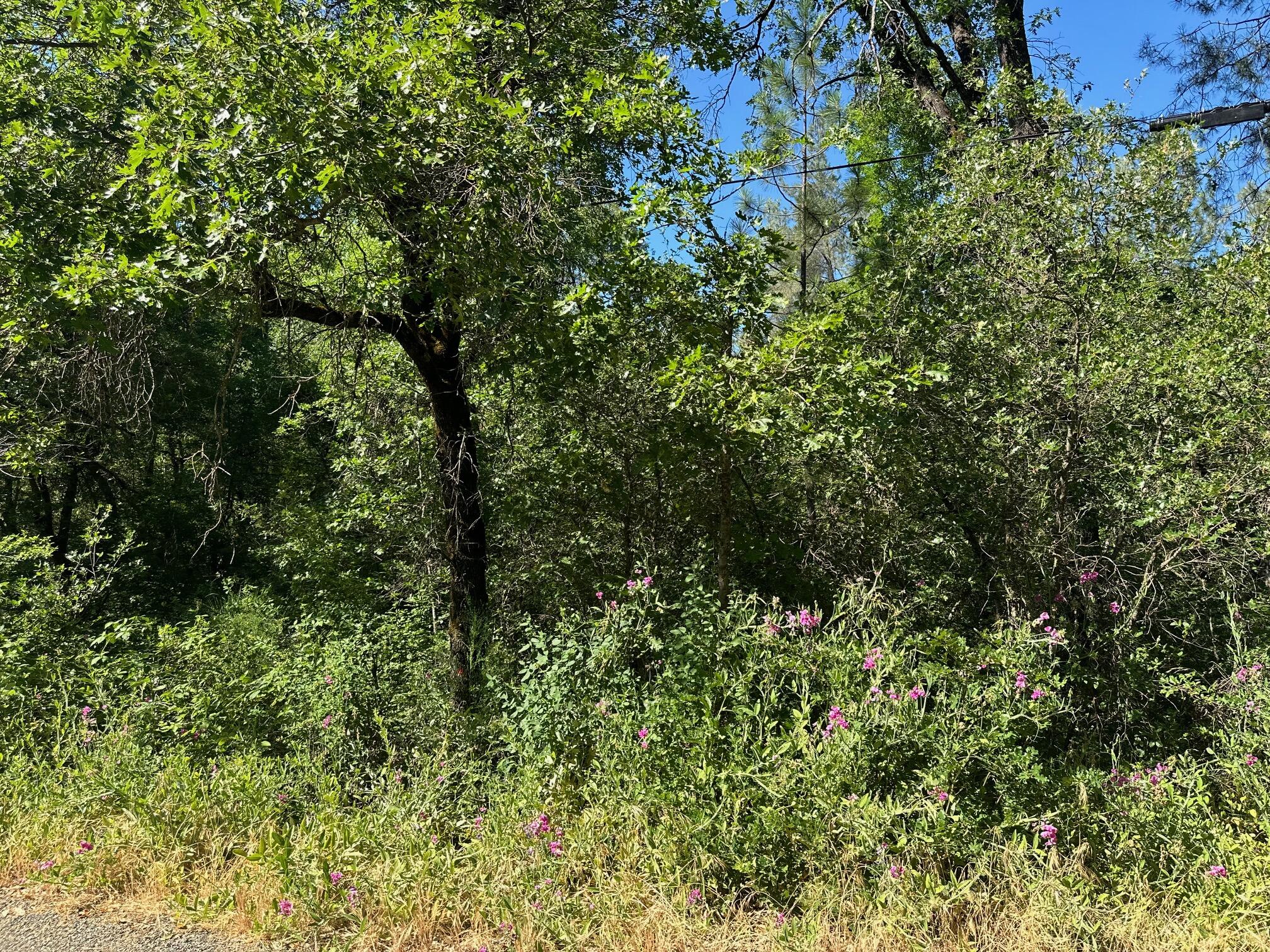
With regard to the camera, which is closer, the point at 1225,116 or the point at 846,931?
the point at 846,931

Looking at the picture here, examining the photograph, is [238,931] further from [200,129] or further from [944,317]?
[944,317]

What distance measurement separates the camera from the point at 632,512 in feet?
18.3

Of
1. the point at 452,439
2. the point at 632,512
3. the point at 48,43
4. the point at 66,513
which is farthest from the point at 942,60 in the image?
the point at 66,513

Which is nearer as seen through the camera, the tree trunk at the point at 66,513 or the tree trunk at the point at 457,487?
the tree trunk at the point at 457,487

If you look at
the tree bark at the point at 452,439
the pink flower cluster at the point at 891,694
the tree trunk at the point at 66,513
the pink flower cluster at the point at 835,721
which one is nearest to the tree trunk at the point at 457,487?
the tree bark at the point at 452,439

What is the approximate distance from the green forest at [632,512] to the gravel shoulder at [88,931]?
0.30 ft

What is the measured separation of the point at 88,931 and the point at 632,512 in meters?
3.57

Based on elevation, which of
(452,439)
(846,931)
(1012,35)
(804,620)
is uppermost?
(1012,35)

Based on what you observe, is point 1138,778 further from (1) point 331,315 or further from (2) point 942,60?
(2) point 942,60

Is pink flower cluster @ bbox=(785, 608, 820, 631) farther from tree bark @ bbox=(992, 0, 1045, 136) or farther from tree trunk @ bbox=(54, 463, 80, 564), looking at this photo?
tree trunk @ bbox=(54, 463, 80, 564)

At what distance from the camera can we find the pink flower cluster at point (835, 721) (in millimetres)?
3180

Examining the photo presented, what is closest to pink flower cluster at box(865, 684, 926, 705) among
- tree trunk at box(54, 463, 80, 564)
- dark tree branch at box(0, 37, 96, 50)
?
dark tree branch at box(0, 37, 96, 50)

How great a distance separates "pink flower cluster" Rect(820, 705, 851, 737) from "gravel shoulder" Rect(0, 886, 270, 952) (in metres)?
2.17

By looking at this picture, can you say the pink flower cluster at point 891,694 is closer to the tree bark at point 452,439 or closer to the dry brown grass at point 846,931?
the dry brown grass at point 846,931
